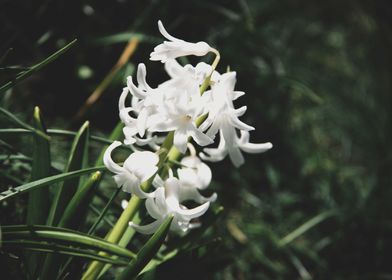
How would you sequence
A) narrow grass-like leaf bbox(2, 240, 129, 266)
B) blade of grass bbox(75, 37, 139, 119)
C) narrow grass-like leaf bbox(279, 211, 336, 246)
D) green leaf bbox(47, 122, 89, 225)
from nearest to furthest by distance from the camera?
narrow grass-like leaf bbox(2, 240, 129, 266) < green leaf bbox(47, 122, 89, 225) < blade of grass bbox(75, 37, 139, 119) < narrow grass-like leaf bbox(279, 211, 336, 246)

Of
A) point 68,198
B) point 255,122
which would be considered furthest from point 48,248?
point 255,122

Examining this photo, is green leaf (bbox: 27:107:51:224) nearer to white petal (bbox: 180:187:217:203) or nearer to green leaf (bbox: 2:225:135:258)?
green leaf (bbox: 2:225:135:258)

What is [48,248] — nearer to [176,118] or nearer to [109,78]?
[176,118]

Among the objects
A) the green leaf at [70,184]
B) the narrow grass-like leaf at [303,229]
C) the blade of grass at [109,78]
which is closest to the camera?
the green leaf at [70,184]

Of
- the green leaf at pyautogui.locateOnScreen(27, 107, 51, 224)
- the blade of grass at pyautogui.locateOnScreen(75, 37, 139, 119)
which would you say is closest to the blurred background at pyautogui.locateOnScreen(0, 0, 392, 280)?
the blade of grass at pyautogui.locateOnScreen(75, 37, 139, 119)

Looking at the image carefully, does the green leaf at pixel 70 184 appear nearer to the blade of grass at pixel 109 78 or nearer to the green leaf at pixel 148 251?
the green leaf at pixel 148 251

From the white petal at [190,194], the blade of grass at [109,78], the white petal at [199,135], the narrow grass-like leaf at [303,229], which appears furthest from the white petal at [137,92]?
the narrow grass-like leaf at [303,229]

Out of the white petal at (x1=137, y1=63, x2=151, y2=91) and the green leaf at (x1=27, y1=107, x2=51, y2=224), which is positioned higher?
the white petal at (x1=137, y1=63, x2=151, y2=91)
